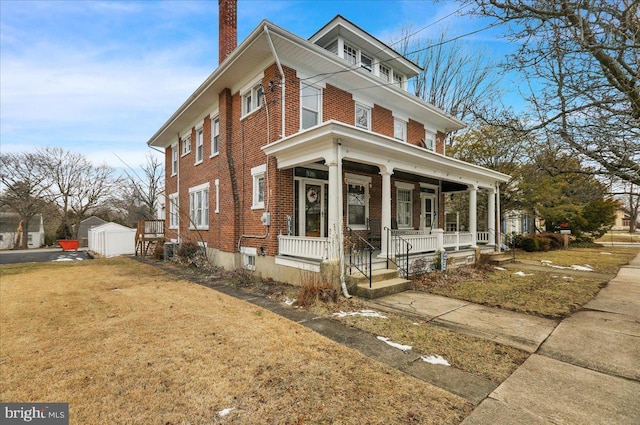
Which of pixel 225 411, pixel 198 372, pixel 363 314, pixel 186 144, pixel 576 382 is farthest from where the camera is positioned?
pixel 186 144

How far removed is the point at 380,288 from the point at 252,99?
745 cm

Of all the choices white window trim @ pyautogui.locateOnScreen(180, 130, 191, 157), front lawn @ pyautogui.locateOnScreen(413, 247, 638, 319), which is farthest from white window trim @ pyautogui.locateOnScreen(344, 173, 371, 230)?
white window trim @ pyautogui.locateOnScreen(180, 130, 191, 157)

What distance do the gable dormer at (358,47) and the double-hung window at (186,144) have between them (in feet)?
26.7

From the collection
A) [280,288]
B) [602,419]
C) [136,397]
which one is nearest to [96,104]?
[280,288]

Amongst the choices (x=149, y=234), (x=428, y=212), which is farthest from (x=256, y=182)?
(x=149, y=234)

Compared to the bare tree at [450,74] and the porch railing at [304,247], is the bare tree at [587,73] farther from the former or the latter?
the bare tree at [450,74]

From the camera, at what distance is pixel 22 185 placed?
121 feet

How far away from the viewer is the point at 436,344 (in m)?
4.44

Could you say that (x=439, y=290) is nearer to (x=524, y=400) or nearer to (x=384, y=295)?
(x=384, y=295)

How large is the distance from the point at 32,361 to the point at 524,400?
19.5 ft

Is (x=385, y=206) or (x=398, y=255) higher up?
(x=385, y=206)

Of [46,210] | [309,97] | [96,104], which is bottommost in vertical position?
[46,210]

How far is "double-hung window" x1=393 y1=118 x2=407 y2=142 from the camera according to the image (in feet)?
42.5

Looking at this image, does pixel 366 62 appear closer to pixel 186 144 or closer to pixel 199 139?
pixel 199 139
